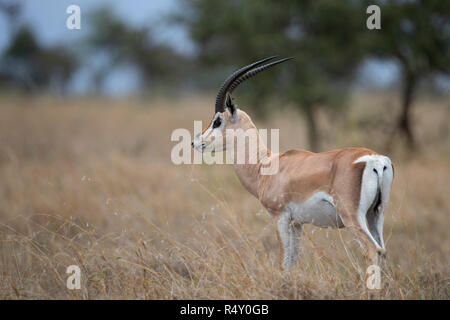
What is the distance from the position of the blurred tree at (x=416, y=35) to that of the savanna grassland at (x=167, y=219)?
1.41 metres

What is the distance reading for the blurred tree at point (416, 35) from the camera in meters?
10.3

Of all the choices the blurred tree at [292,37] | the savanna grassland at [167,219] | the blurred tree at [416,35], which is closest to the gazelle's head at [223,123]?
the savanna grassland at [167,219]

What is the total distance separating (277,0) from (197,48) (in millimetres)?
2422

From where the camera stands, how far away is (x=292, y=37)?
10.7 meters

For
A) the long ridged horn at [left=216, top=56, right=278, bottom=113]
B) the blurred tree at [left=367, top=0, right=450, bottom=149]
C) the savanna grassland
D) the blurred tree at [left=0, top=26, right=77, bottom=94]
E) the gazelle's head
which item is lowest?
the savanna grassland

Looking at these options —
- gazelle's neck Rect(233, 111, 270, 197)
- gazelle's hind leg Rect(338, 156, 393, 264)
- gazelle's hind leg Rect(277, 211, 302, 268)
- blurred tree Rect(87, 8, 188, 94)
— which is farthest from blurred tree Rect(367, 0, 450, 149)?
blurred tree Rect(87, 8, 188, 94)

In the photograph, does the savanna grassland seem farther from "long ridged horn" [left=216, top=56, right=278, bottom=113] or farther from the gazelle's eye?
"long ridged horn" [left=216, top=56, right=278, bottom=113]

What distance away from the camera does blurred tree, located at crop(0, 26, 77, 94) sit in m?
33.1

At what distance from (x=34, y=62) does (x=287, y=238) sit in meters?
34.6

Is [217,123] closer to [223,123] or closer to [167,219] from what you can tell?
[223,123]

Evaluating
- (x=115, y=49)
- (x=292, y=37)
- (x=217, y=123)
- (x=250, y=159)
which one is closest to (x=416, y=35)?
(x=292, y=37)

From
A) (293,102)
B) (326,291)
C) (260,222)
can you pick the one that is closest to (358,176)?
(326,291)
